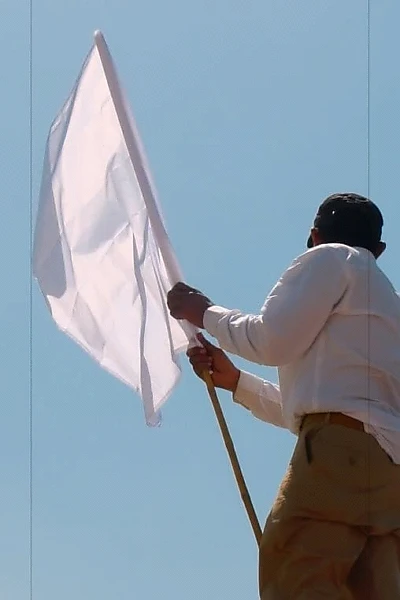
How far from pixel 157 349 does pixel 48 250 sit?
751 millimetres

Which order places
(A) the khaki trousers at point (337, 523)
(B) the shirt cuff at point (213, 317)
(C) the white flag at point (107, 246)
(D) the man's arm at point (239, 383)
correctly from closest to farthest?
(A) the khaki trousers at point (337, 523)
(B) the shirt cuff at point (213, 317)
(D) the man's arm at point (239, 383)
(C) the white flag at point (107, 246)

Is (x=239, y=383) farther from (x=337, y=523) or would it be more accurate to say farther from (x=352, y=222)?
(x=337, y=523)

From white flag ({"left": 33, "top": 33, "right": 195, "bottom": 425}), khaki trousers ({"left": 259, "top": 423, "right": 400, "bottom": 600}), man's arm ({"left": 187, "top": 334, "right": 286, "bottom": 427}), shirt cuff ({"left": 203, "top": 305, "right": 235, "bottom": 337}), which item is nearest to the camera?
khaki trousers ({"left": 259, "top": 423, "right": 400, "bottom": 600})

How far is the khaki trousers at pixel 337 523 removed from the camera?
18.9ft

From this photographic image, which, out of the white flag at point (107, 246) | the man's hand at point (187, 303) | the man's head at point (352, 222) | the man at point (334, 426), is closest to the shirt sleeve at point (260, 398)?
the white flag at point (107, 246)

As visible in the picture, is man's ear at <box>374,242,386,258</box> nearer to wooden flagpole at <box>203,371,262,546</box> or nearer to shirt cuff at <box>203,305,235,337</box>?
shirt cuff at <box>203,305,235,337</box>

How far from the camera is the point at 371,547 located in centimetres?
589

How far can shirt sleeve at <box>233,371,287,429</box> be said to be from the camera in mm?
6867

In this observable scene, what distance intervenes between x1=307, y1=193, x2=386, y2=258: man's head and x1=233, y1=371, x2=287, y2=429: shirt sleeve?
991 millimetres

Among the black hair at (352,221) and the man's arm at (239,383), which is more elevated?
the black hair at (352,221)

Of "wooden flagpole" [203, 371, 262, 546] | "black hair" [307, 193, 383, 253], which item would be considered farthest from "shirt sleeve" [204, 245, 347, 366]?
"wooden flagpole" [203, 371, 262, 546]

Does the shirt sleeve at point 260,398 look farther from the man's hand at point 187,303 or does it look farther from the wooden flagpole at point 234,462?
the man's hand at point 187,303

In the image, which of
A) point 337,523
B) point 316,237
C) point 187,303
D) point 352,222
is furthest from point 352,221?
point 337,523

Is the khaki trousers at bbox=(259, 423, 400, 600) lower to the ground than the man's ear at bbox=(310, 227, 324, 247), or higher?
lower
